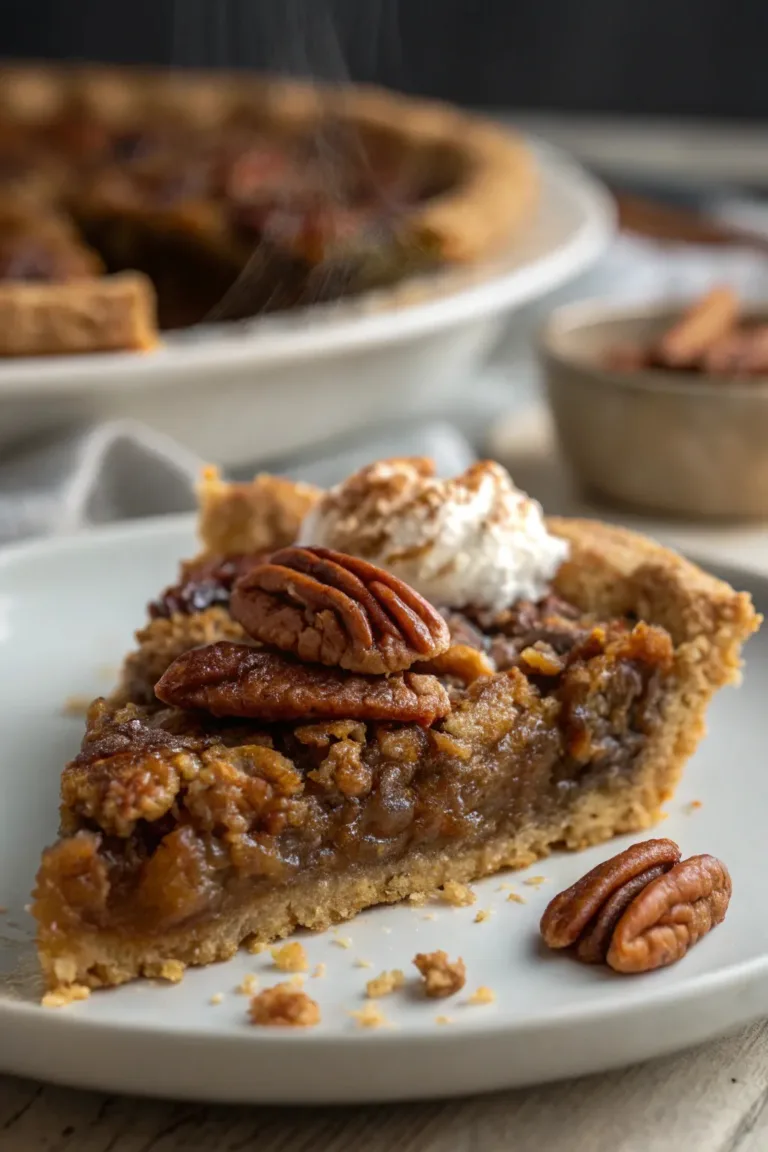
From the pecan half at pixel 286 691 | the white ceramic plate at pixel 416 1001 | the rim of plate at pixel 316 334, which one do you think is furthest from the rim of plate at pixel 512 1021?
the rim of plate at pixel 316 334

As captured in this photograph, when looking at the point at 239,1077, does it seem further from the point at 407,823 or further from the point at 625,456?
the point at 625,456

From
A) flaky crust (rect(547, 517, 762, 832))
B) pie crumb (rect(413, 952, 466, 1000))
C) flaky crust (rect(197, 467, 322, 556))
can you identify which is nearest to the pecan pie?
flaky crust (rect(197, 467, 322, 556))

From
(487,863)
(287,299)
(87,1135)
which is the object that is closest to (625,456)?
(287,299)

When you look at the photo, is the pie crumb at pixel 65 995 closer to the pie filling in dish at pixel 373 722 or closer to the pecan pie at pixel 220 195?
the pie filling in dish at pixel 373 722

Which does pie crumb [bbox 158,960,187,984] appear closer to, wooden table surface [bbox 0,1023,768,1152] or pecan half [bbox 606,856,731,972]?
wooden table surface [bbox 0,1023,768,1152]

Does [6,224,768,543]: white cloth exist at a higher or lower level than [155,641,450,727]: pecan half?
lower

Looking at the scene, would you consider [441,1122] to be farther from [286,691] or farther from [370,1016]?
[286,691]

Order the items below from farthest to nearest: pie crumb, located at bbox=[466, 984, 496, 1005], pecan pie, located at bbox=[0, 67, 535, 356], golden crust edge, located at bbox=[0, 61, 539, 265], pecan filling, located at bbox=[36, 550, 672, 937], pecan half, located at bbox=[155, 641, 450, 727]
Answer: golden crust edge, located at bbox=[0, 61, 539, 265] → pecan pie, located at bbox=[0, 67, 535, 356] → pecan half, located at bbox=[155, 641, 450, 727] → pecan filling, located at bbox=[36, 550, 672, 937] → pie crumb, located at bbox=[466, 984, 496, 1005]
